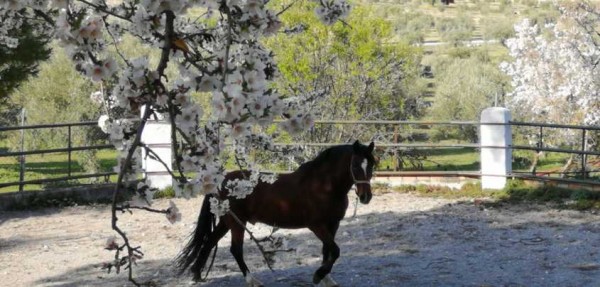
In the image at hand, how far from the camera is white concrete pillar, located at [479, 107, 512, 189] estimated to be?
14.7m

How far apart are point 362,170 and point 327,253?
885 millimetres

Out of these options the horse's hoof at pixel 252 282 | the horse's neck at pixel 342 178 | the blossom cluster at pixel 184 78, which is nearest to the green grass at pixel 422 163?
the horse's hoof at pixel 252 282

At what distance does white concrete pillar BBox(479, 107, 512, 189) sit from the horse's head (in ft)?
21.5

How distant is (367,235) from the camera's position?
11828mm

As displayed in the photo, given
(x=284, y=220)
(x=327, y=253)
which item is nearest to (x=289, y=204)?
(x=284, y=220)

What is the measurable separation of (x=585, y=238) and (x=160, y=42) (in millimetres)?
7880

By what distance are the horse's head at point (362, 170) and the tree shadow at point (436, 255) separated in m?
1.31

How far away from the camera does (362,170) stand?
8.32 meters

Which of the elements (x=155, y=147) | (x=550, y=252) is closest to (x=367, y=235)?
(x=550, y=252)

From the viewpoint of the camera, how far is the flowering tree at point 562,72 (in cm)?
2692

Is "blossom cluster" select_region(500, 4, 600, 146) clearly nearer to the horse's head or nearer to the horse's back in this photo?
the horse's back

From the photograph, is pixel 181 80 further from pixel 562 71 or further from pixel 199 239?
pixel 562 71

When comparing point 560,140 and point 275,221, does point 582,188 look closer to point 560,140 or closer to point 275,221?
point 275,221

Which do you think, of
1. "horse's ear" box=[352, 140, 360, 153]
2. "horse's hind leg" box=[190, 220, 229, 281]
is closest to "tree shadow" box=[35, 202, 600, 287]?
"horse's hind leg" box=[190, 220, 229, 281]
